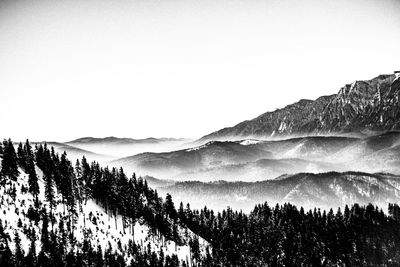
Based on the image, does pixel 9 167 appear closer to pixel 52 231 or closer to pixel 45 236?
pixel 52 231

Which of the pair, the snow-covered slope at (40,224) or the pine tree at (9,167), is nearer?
the snow-covered slope at (40,224)

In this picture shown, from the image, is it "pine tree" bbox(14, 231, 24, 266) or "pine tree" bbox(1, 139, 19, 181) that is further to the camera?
"pine tree" bbox(1, 139, 19, 181)

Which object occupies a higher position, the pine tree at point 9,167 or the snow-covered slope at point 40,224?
the pine tree at point 9,167

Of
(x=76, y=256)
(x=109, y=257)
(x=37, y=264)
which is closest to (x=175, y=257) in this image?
(x=109, y=257)

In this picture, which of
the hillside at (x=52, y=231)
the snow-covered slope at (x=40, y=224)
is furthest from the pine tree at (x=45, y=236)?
the snow-covered slope at (x=40, y=224)

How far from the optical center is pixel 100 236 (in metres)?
190

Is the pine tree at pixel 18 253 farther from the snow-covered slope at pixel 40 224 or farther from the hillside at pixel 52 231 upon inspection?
the snow-covered slope at pixel 40 224

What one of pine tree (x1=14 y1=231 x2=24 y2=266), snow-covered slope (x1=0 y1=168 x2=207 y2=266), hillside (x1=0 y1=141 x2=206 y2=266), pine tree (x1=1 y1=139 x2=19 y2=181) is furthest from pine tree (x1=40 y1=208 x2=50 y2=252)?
pine tree (x1=1 y1=139 x2=19 y2=181)

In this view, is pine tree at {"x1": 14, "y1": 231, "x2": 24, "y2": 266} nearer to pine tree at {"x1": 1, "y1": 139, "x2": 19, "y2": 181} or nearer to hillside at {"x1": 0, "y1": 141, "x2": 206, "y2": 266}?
hillside at {"x1": 0, "y1": 141, "x2": 206, "y2": 266}

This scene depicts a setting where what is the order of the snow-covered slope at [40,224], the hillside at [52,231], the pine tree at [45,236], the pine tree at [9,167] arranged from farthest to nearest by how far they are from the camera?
the pine tree at [9,167], the snow-covered slope at [40,224], the pine tree at [45,236], the hillside at [52,231]

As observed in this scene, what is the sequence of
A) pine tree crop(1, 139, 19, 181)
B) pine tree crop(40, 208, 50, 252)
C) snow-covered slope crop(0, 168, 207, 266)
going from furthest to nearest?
pine tree crop(1, 139, 19, 181) → snow-covered slope crop(0, 168, 207, 266) → pine tree crop(40, 208, 50, 252)

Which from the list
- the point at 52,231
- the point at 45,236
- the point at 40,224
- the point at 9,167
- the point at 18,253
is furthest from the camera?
the point at 9,167

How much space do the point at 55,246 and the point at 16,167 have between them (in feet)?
191

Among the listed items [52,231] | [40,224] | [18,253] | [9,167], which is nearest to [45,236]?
[52,231]
